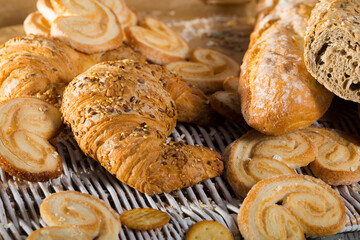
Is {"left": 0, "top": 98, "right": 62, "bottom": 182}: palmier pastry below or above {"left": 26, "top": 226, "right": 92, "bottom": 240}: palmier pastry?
above

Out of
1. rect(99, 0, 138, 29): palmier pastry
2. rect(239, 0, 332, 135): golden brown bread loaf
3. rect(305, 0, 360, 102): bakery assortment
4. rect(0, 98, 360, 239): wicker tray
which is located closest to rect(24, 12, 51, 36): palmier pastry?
rect(99, 0, 138, 29): palmier pastry

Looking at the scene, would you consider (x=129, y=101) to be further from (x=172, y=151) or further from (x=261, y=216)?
A: (x=261, y=216)

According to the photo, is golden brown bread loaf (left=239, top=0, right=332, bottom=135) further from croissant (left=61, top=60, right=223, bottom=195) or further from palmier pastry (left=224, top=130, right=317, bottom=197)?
croissant (left=61, top=60, right=223, bottom=195)

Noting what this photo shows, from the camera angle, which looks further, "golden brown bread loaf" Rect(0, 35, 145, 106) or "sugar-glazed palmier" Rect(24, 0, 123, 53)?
"sugar-glazed palmier" Rect(24, 0, 123, 53)

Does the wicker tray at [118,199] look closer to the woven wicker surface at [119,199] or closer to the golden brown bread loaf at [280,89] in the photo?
the woven wicker surface at [119,199]

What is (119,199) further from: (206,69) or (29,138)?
(206,69)

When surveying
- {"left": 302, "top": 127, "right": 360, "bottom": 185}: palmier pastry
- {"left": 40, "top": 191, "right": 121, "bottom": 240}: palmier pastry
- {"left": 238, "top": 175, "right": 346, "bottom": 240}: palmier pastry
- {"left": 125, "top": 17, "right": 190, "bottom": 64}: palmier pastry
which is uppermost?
{"left": 125, "top": 17, "right": 190, "bottom": 64}: palmier pastry

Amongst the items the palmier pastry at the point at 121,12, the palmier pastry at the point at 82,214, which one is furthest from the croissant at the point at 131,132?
the palmier pastry at the point at 121,12
